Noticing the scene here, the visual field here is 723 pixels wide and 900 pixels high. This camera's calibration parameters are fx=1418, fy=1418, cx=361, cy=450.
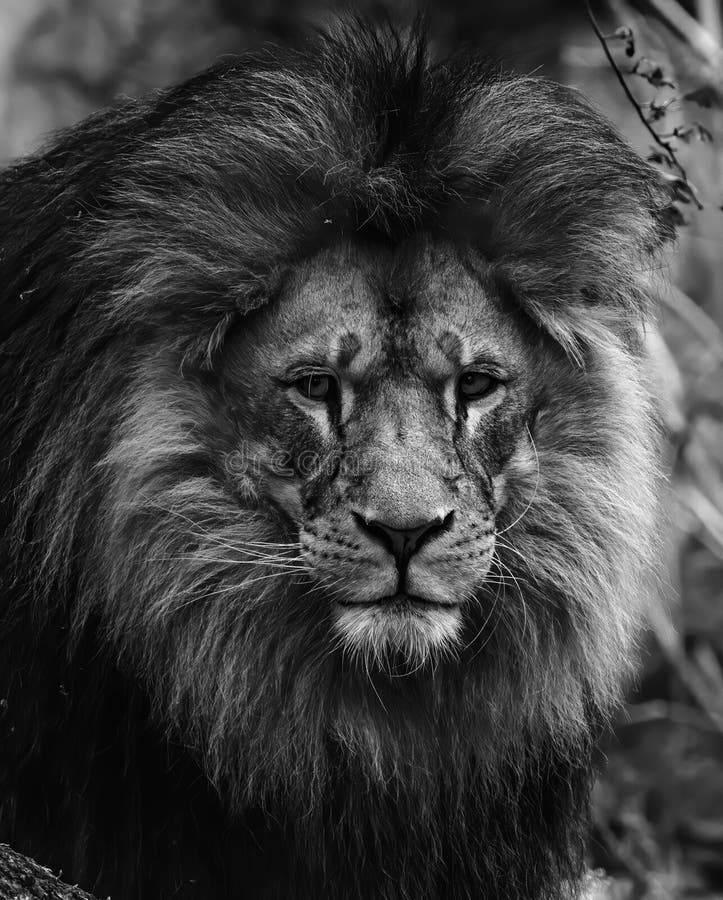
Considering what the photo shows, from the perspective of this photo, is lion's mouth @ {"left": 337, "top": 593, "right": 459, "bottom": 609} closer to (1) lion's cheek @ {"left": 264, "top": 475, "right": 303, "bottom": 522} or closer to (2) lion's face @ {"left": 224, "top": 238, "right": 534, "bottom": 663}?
(2) lion's face @ {"left": 224, "top": 238, "right": 534, "bottom": 663}

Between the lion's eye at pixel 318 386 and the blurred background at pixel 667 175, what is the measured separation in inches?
42.5

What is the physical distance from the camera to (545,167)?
350 cm

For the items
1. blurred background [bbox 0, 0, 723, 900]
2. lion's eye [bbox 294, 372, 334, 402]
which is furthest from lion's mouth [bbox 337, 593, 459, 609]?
blurred background [bbox 0, 0, 723, 900]

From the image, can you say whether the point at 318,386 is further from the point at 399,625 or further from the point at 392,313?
the point at 399,625

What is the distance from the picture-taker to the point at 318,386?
334cm

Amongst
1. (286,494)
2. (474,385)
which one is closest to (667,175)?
(474,385)

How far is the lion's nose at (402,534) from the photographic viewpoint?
3.10m

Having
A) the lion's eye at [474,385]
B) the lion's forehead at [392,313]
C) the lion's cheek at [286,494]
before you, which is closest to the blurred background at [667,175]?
the lion's forehead at [392,313]

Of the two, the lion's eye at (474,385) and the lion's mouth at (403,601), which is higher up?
the lion's eye at (474,385)

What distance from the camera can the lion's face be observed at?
10.4 feet

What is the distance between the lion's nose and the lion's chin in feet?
0.37

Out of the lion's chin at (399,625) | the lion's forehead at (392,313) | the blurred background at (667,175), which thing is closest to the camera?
the lion's chin at (399,625)

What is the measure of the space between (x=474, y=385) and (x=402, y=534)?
483mm

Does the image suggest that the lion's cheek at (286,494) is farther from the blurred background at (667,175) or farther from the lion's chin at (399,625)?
the blurred background at (667,175)
